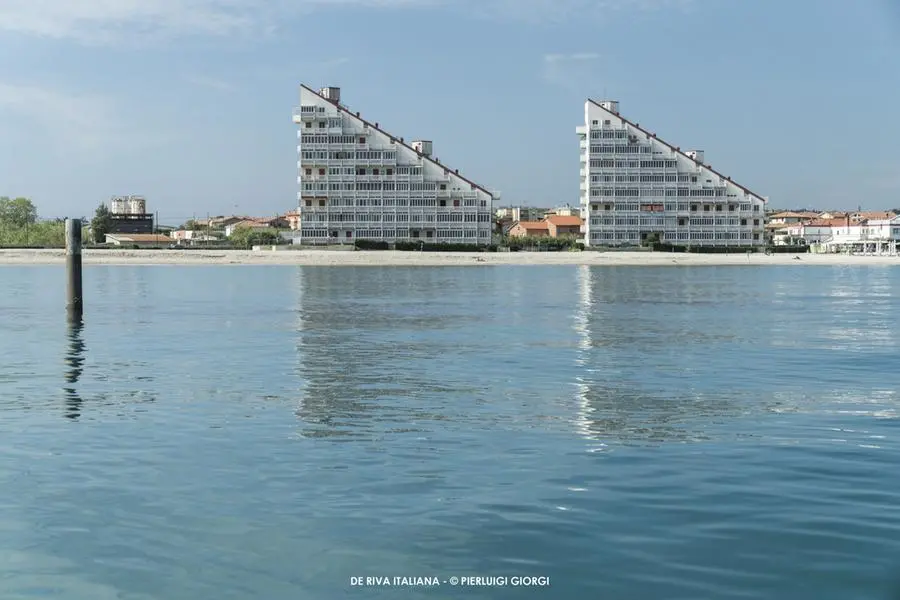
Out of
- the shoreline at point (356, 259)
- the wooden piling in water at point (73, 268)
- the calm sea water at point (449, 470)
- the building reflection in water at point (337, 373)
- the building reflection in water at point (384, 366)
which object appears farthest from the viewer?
the shoreline at point (356, 259)

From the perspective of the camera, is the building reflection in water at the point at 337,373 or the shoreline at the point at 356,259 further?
the shoreline at the point at 356,259

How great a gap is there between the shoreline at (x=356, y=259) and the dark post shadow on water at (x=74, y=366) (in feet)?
422

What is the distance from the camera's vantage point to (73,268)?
2162 inches

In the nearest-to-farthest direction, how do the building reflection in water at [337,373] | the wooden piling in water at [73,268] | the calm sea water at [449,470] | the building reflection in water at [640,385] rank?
the calm sea water at [449,470], the building reflection in water at [640,385], the building reflection in water at [337,373], the wooden piling in water at [73,268]

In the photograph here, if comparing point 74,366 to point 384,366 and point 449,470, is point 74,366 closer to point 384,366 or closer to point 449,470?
point 384,366

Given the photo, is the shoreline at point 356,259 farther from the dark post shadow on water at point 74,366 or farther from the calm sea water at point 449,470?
the calm sea water at point 449,470

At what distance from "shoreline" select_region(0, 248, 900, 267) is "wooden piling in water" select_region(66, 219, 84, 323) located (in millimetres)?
121595

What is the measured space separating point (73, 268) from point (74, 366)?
22346 mm

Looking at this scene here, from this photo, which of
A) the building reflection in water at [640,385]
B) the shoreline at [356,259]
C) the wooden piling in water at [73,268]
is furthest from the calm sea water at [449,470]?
the shoreline at [356,259]

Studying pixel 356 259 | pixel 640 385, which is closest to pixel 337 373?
pixel 640 385

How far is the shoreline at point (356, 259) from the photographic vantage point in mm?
180875

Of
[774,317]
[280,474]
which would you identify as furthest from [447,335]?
[280,474]

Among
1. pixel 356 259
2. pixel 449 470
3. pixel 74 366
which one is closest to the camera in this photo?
pixel 449 470

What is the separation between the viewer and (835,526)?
562 inches
